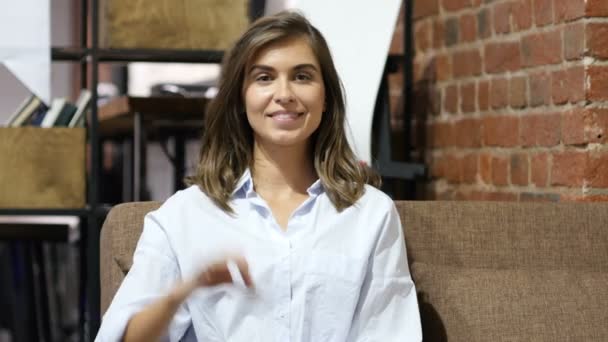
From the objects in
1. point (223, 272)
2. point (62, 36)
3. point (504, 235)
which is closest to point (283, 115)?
point (504, 235)

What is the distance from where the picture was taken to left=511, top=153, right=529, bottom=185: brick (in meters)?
2.40

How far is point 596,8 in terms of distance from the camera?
2.18 metres

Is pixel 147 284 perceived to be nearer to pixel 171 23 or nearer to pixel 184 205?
pixel 184 205

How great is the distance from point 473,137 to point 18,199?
1.10 meters

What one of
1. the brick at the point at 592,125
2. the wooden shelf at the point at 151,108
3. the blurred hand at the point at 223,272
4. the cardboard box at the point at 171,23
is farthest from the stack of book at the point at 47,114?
the blurred hand at the point at 223,272

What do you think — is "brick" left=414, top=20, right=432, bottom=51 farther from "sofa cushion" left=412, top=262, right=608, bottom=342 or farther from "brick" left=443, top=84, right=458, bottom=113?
"sofa cushion" left=412, top=262, right=608, bottom=342

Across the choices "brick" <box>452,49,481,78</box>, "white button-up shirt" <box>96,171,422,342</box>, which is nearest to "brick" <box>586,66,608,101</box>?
"brick" <box>452,49,481,78</box>

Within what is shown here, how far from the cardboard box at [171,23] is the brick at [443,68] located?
531 millimetres

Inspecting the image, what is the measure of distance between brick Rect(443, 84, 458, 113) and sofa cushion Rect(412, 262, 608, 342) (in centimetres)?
92

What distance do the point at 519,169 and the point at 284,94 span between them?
2.76 feet

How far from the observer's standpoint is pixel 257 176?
6.12 feet

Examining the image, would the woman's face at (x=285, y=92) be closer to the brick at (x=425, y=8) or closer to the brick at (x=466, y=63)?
the brick at (x=466, y=63)

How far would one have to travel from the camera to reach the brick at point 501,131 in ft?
7.99

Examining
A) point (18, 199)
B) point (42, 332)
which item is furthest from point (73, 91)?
point (18, 199)
